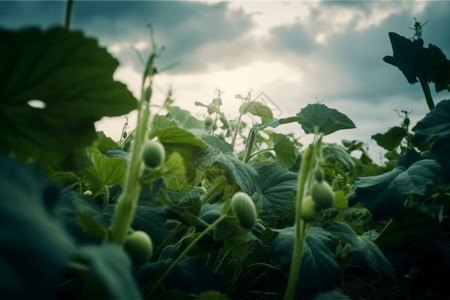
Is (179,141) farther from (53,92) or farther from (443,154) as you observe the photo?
(443,154)

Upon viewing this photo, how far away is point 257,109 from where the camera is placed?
1.74 m

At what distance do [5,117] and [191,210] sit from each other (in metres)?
0.51

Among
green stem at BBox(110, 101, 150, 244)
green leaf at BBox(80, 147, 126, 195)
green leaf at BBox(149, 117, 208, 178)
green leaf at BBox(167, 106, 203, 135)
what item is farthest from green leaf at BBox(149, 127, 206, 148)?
green leaf at BBox(167, 106, 203, 135)

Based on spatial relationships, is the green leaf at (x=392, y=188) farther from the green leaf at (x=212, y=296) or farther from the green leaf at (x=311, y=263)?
the green leaf at (x=212, y=296)

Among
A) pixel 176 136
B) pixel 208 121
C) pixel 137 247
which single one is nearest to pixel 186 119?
pixel 208 121

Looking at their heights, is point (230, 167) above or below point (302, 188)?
above

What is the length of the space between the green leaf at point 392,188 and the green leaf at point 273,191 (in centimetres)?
23

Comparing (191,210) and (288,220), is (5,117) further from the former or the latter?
(288,220)

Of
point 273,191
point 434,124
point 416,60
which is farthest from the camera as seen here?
point 416,60

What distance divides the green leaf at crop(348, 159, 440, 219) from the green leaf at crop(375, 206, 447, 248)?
0.59 feet

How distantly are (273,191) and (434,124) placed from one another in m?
0.59

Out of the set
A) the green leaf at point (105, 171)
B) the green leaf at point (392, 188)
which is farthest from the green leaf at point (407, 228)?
the green leaf at point (105, 171)

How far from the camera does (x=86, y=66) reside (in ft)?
2.27

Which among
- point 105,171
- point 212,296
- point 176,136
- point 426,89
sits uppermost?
point 426,89
